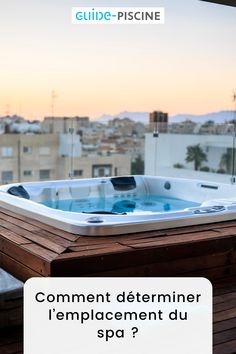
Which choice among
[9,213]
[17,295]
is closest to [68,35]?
[9,213]

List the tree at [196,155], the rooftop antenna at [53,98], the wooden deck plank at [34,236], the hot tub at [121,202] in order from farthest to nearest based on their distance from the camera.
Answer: the tree at [196,155], the rooftop antenna at [53,98], the hot tub at [121,202], the wooden deck plank at [34,236]

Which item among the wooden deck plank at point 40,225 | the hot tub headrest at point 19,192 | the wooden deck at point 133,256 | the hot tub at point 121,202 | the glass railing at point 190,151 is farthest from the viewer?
the glass railing at point 190,151

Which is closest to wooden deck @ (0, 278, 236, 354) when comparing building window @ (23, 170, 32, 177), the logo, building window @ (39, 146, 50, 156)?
building window @ (23, 170, 32, 177)

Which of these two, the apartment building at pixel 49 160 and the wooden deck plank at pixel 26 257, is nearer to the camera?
the wooden deck plank at pixel 26 257

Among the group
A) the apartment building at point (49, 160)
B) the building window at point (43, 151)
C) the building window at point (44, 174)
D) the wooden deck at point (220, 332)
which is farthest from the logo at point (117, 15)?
the wooden deck at point (220, 332)

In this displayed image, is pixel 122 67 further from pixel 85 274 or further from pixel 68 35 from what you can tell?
pixel 85 274

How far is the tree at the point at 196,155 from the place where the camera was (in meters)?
6.04

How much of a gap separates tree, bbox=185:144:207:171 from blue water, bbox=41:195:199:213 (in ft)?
5.20

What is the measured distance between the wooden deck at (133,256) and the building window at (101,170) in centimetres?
235

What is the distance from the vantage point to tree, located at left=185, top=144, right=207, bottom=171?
6.04 m

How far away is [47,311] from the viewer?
67.1 inches

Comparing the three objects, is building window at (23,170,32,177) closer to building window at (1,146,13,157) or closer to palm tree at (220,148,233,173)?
building window at (1,146,13,157)

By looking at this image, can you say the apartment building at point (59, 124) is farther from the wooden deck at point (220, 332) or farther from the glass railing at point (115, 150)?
the wooden deck at point (220, 332)

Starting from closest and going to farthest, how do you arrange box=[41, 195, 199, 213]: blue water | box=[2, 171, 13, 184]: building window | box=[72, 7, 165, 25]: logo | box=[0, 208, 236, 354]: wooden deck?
1. box=[0, 208, 236, 354]: wooden deck
2. box=[41, 195, 199, 213]: blue water
3. box=[72, 7, 165, 25]: logo
4. box=[2, 171, 13, 184]: building window
